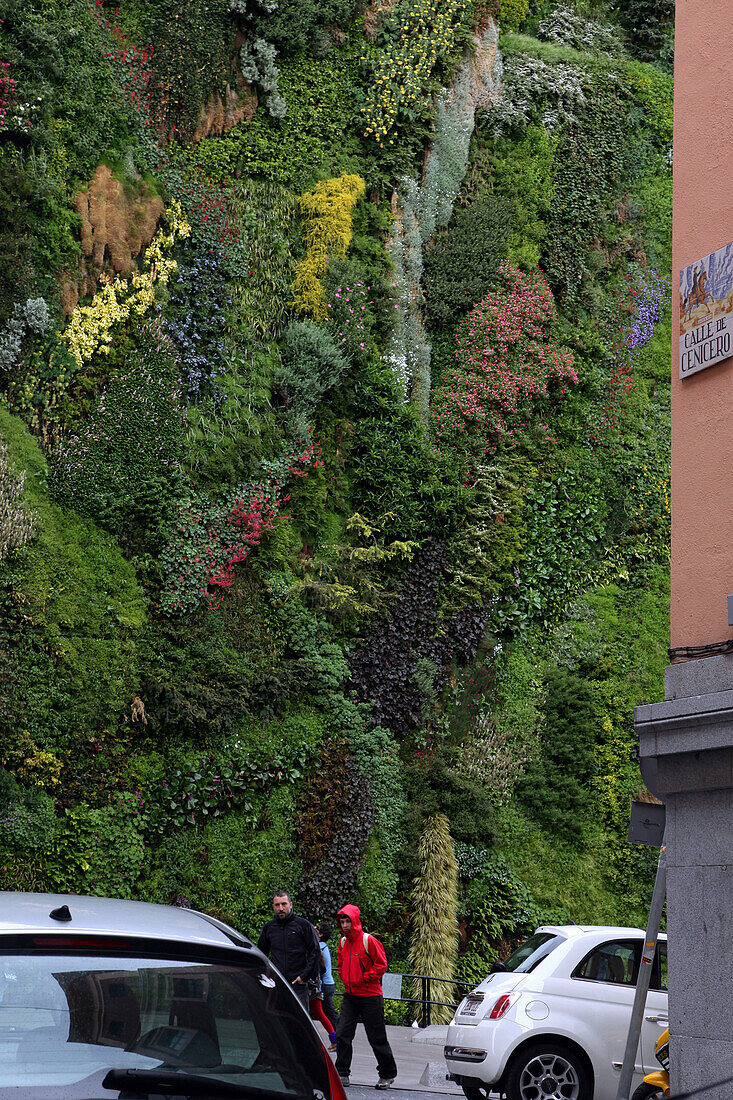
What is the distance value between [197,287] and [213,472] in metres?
3.18

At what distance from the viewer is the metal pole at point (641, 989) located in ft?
21.0

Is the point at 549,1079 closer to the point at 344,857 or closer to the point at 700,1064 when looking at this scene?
the point at 700,1064

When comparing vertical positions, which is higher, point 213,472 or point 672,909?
point 213,472

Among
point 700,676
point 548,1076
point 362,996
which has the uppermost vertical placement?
point 700,676

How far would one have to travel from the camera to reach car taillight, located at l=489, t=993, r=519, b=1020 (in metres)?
8.07

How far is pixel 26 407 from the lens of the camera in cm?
1469

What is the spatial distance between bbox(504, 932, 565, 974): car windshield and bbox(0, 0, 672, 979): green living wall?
19.8 feet

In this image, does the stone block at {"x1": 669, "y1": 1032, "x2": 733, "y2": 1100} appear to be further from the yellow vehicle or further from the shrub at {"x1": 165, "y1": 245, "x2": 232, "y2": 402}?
the shrub at {"x1": 165, "y1": 245, "x2": 232, "y2": 402}

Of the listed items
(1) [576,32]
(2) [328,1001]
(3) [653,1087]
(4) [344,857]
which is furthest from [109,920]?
(1) [576,32]

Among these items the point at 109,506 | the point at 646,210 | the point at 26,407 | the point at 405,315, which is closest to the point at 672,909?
the point at 109,506

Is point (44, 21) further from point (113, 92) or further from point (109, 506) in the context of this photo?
point (109, 506)

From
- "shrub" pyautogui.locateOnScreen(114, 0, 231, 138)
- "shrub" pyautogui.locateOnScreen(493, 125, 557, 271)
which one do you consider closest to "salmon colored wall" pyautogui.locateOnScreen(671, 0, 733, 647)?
"shrub" pyautogui.locateOnScreen(114, 0, 231, 138)

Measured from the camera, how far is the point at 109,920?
2.92m

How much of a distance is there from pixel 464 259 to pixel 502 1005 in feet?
46.6
